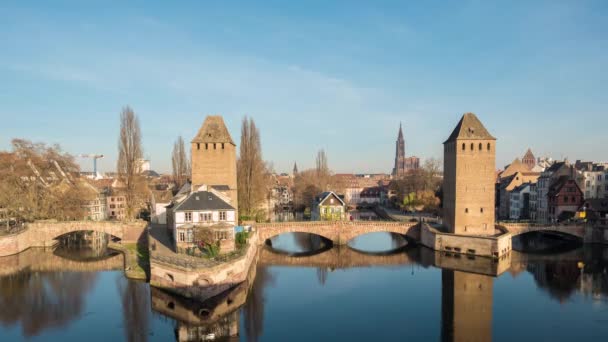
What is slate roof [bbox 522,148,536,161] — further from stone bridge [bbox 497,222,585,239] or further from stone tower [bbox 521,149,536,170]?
stone bridge [bbox 497,222,585,239]

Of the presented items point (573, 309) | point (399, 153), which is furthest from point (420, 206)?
point (399, 153)

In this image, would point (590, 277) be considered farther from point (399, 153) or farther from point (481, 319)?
point (399, 153)

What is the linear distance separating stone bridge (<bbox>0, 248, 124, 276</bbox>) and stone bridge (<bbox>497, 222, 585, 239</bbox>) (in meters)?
40.4

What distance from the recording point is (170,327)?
2038cm

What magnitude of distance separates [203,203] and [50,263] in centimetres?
1809

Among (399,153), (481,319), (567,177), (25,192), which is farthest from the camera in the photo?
(399,153)

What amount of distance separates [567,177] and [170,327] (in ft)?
172

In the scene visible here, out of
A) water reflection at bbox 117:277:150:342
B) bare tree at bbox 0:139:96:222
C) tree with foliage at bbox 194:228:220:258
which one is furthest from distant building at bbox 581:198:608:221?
bare tree at bbox 0:139:96:222

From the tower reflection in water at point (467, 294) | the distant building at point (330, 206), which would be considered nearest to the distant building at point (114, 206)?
the distant building at point (330, 206)

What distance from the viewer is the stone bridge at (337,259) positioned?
3559cm

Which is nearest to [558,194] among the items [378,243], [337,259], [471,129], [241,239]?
[471,129]

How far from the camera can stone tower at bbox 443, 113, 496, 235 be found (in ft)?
125

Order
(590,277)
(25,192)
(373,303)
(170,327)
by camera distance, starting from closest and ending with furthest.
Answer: (170,327)
(373,303)
(590,277)
(25,192)

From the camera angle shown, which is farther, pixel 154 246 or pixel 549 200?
pixel 549 200
